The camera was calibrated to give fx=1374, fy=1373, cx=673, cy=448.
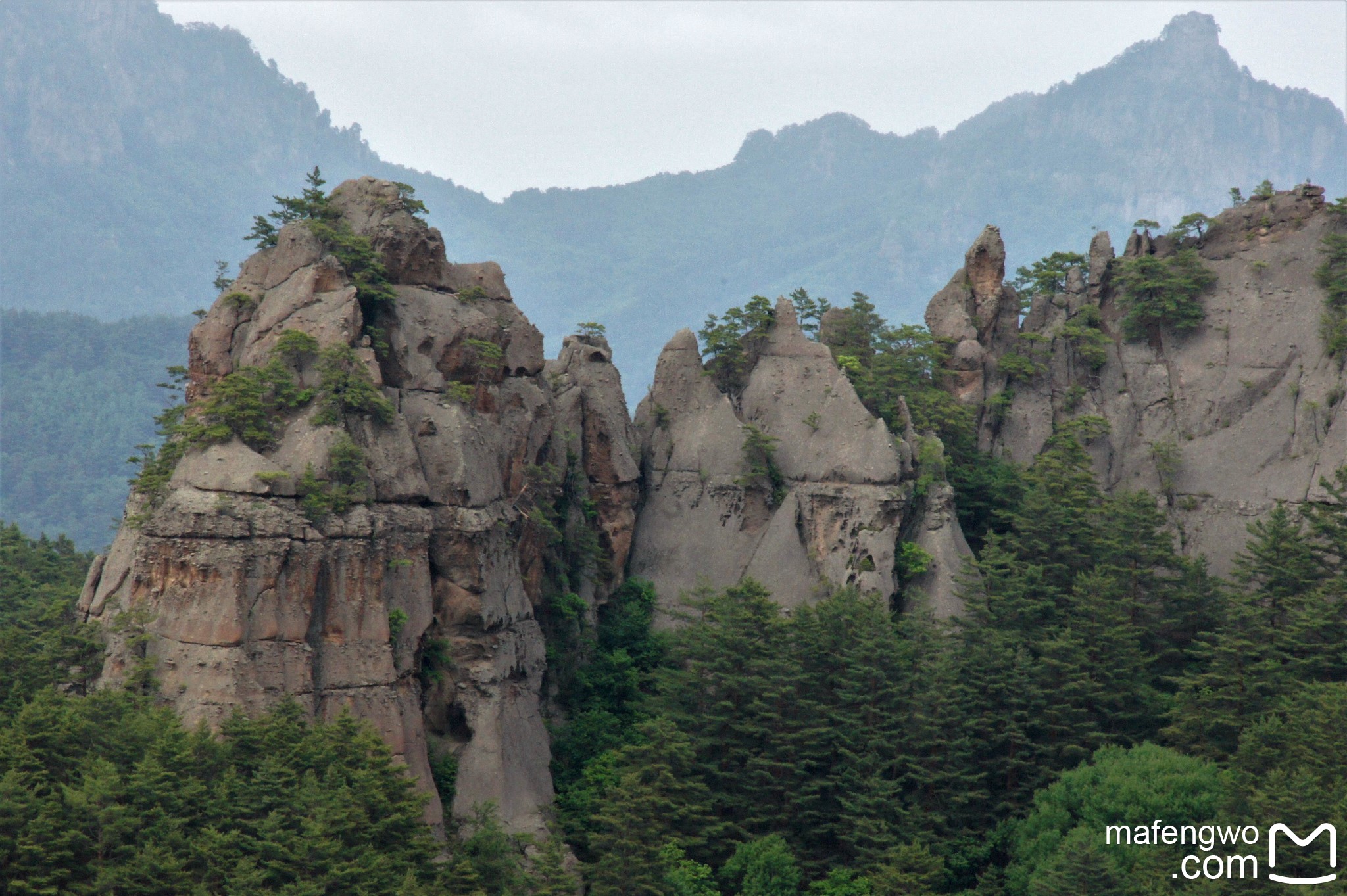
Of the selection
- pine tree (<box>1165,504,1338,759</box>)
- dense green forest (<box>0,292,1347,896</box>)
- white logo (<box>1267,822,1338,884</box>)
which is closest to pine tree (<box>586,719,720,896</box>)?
dense green forest (<box>0,292,1347,896</box>)

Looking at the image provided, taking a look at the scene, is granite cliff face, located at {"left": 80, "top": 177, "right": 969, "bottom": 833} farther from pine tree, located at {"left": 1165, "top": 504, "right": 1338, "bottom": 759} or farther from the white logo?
the white logo

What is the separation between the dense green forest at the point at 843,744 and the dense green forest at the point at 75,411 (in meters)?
96.7

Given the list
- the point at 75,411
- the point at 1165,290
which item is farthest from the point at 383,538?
the point at 75,411

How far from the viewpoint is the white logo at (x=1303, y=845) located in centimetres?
3547

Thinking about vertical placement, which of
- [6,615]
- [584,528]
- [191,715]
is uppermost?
[584,528]

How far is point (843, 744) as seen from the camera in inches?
1866

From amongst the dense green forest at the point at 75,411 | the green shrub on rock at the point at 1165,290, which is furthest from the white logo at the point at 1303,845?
the dense green forest at the point at 75,411

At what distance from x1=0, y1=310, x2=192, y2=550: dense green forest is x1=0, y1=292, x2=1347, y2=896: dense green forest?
317ft

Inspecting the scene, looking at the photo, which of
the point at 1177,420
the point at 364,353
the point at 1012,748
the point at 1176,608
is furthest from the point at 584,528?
the point at 1177,420

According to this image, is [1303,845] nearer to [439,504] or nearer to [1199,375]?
[439,504]

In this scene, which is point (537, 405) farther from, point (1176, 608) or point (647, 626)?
point (1176, 608)

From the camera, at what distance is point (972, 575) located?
5262 cm

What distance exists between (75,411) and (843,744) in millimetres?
135006

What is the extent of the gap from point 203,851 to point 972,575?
29991 millimetres
